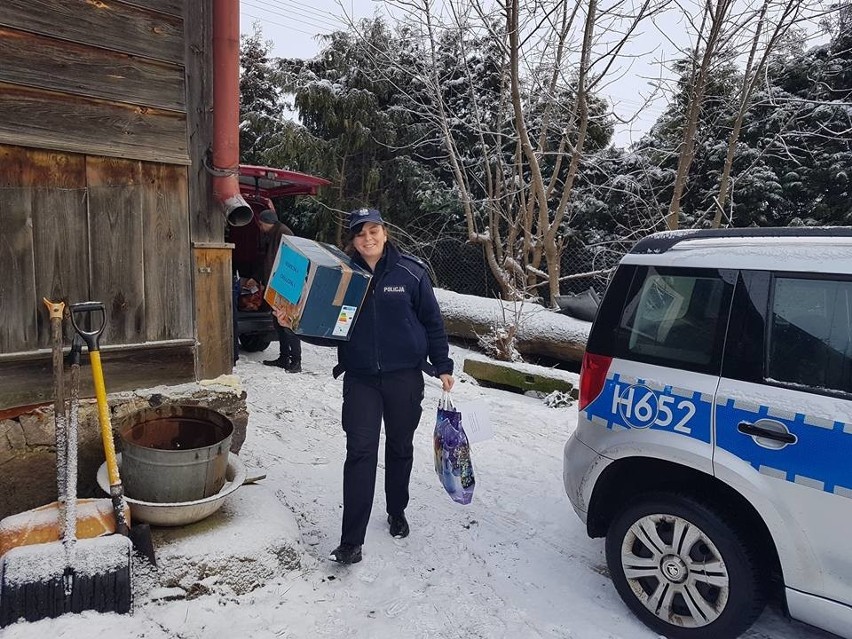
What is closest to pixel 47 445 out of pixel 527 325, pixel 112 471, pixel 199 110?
pixel 112 471

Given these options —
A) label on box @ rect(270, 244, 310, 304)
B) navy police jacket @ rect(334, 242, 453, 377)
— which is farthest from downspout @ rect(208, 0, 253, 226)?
navy police jacket @ rect(334, 242, 453, 377)

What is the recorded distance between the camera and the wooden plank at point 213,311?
341 centimetres

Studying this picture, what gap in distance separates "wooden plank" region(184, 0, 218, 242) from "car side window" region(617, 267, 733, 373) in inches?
95.9

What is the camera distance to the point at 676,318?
2.57 meters

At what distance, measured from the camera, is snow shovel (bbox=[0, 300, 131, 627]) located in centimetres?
220

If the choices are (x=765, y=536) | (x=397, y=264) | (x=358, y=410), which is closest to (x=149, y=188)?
(x=397, y=264)

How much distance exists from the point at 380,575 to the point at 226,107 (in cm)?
273

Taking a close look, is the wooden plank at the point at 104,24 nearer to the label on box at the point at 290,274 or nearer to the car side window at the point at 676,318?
the label on box at the point at 290,274

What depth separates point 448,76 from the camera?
11.1 m

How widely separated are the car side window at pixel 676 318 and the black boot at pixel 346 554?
169cm

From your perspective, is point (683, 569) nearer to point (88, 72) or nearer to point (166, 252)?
point (166, 252)

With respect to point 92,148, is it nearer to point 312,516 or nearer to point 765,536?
point 312,516

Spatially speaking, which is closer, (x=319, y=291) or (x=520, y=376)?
(x=319, y=291)

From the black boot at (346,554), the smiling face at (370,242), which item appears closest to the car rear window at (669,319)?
the smiling face at (370,242)
